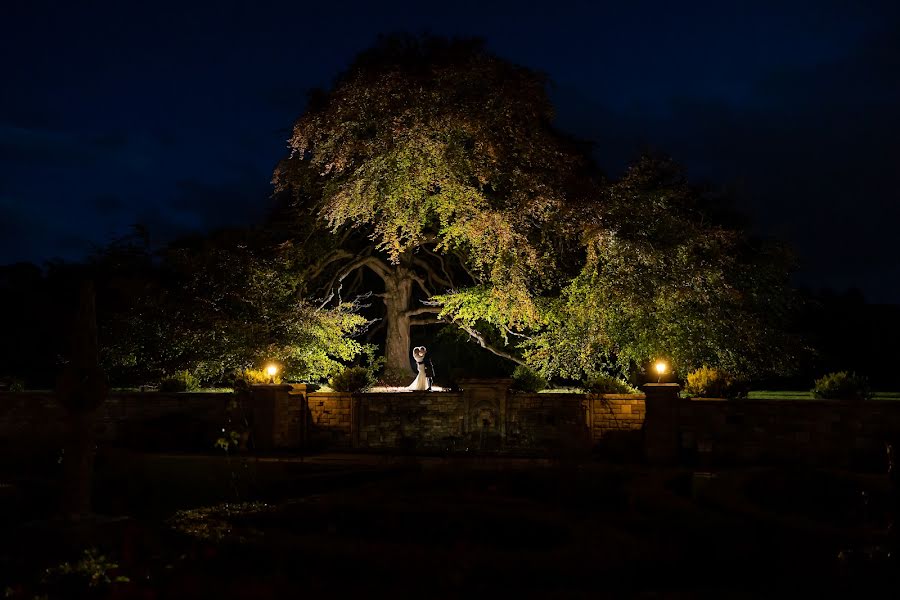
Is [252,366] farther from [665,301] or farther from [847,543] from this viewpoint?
[847,543]

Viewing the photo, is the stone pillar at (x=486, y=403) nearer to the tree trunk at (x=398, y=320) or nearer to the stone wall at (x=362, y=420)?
the stone wall at (x=362, y=420)

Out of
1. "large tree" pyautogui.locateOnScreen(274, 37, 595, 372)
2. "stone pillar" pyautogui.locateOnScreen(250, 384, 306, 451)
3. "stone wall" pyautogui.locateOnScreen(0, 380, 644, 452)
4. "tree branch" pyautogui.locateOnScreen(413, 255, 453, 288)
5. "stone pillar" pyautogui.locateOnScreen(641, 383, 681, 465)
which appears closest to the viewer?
"stone pillar" pyautogui.locateOnScreen(641, 383, 681, 465)

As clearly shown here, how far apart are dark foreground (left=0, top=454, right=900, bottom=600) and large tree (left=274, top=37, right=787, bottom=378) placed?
8.50 meters

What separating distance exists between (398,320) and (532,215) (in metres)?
5.80

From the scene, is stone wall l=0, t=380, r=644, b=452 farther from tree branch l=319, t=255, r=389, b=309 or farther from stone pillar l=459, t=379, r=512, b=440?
tree branch l=319, t=255, r=389, b=309

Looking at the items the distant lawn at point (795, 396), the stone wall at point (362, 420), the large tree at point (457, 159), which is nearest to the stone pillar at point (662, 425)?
the stone wall at point (362, 420)

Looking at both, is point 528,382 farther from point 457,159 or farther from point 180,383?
point 180,383

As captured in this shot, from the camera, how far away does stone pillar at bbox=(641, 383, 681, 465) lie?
51.6 ft

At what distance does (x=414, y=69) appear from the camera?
2131 cm

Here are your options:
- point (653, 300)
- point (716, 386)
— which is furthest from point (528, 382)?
point (716, 386)

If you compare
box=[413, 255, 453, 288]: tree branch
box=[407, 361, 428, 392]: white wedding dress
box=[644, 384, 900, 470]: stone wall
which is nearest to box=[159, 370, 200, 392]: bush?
box=[407, 361, 428, 392]: white wedding dress

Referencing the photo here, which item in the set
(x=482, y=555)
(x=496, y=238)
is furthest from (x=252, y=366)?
(x=482, y=555)

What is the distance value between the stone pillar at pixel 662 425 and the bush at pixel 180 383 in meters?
11.3

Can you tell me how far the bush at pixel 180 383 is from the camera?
2042cm
